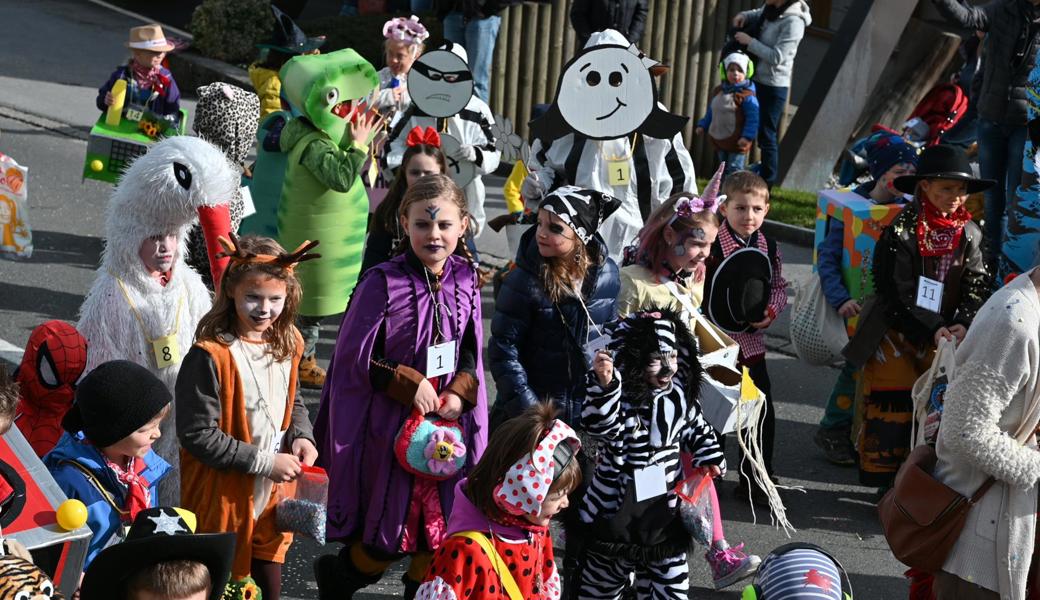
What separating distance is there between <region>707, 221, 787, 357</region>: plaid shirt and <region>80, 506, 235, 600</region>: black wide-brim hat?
11.4ft

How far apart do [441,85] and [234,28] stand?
756 centimetres

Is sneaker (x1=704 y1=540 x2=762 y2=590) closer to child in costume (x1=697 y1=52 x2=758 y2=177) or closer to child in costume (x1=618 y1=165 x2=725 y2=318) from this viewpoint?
child in costume (x1=618 y1=165 x2=725 y2=318)

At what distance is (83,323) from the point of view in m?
5.09

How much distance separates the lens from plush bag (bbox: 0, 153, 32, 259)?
6719 mm

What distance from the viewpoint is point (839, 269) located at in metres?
6.91

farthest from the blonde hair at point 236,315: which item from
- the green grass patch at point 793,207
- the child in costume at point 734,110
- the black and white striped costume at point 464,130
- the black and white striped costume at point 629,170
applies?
the green grass patch at point 793,207

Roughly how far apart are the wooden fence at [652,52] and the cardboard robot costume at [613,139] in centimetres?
479

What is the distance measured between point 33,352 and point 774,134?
838cm

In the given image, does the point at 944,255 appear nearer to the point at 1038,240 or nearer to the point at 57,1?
the point at 1038,240

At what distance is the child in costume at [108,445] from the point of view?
13.5 feet

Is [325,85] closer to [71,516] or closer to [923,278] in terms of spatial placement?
[923,278]

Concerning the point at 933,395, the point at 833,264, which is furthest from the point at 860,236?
the point at 933,395

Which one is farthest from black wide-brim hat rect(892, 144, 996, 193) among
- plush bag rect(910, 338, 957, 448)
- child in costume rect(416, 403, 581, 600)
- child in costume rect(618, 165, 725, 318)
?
child in costume rect(416, 403, 581, 600)

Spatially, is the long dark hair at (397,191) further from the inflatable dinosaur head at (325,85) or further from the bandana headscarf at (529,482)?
the bandana headscarf at (529,482)
